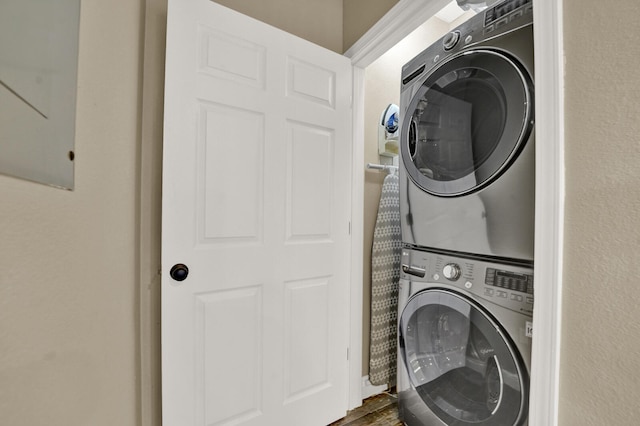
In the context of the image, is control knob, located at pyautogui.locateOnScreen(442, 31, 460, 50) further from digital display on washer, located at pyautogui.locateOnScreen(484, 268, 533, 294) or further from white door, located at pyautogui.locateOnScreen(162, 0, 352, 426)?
digital display on washer, located at pyautogui.locateOnScreen(484, 268, 533, 294)

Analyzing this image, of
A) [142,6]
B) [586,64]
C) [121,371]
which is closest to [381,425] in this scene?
[121,371]

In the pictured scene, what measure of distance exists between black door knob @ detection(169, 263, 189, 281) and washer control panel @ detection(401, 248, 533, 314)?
104cm

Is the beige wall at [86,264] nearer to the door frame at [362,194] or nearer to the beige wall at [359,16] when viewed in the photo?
the door frame at [362,194]

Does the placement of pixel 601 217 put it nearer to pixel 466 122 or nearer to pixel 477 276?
pixel 477 276

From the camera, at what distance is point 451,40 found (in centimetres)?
115

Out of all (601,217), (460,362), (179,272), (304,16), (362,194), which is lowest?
(460,362)

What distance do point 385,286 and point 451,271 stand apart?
0.64 m

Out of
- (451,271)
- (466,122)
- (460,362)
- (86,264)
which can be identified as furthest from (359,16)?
(460,362)

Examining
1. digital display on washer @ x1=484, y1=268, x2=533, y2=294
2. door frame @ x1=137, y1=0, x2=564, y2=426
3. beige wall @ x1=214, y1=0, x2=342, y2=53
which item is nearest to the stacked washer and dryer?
digital display on washer @ x1=484, y1=268, x2=533, y2=294

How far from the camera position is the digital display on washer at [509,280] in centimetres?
88

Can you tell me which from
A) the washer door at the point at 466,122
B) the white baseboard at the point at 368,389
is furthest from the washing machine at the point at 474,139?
the white baseboard at the point at 368,389

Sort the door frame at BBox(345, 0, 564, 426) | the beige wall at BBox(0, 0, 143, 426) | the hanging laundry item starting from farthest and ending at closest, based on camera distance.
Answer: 1. the hanging laundry item
2. the door frame at BBox(345, 0, 564, 426)
3. the beige wall at BBox(0, 0, 143, 426)

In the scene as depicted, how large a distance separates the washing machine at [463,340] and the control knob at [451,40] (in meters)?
0.92

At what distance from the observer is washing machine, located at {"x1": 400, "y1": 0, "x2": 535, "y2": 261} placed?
90 centimetres
